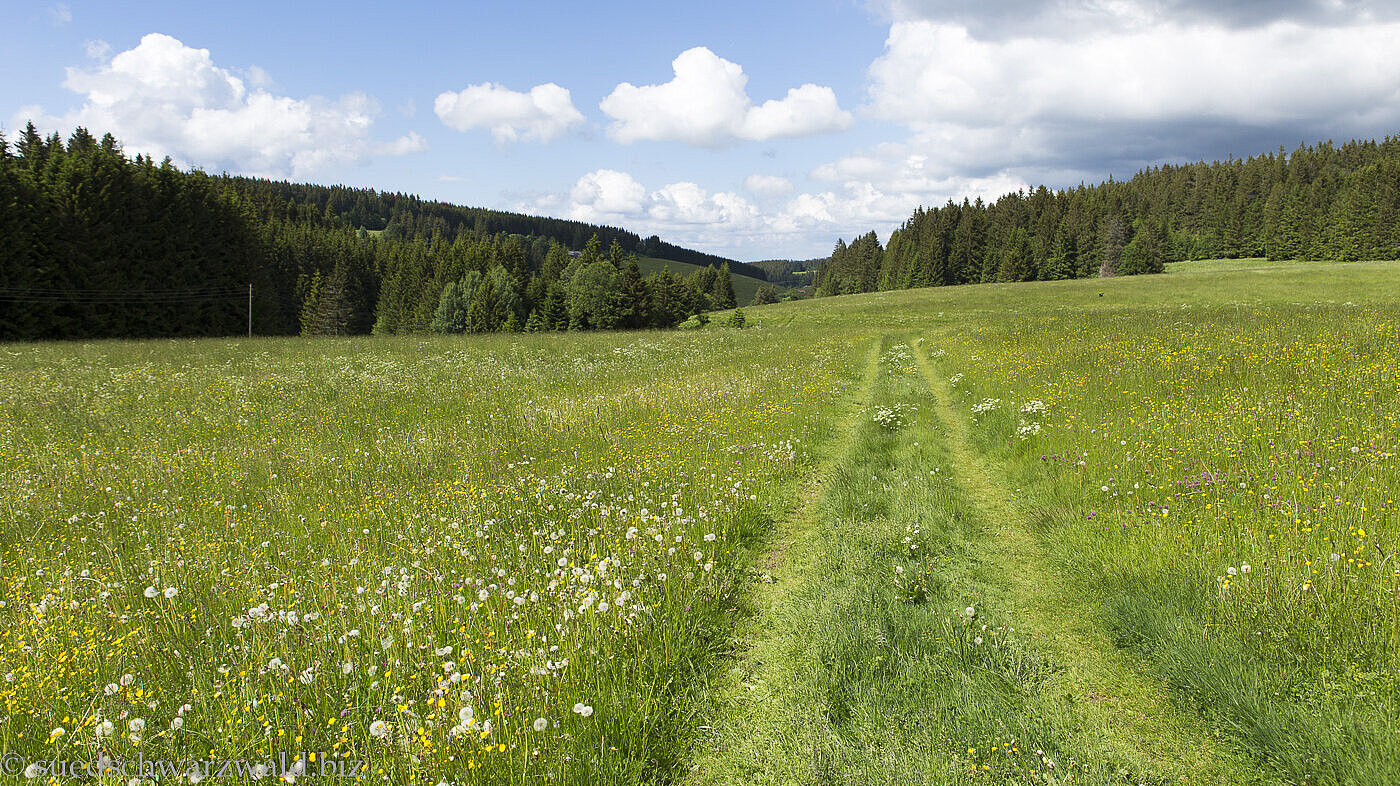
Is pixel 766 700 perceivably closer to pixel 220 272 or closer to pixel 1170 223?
pixel 220 272

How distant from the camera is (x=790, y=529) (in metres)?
6.68

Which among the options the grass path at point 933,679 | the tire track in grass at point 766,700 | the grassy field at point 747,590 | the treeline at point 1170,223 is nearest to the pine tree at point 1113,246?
A: the treeline at point 1170,223

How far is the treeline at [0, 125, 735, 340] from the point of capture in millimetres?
41188

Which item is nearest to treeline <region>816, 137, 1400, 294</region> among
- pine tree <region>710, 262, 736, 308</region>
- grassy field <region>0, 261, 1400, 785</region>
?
pine tree <region>710, 262, 736, 308</region>

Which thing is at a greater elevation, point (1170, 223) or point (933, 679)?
point (1170, 223)

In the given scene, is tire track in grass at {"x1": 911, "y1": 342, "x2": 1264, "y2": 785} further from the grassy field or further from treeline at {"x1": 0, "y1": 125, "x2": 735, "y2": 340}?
treeline at {"x1": 0, "y1": 125, "x2": 735, "y2": 340}

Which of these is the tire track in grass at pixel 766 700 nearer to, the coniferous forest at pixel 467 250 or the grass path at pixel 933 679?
the grass path at pixel 933 679

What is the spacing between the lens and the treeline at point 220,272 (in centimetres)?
4119

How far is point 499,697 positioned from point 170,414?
1372cm

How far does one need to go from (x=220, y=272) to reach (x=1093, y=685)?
237 feet

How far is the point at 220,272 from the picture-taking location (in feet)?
180

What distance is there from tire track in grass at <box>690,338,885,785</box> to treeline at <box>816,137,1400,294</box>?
10531cm

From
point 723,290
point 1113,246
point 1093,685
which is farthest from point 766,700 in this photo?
point 723,290

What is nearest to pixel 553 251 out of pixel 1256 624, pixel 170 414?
pixel 170 414
